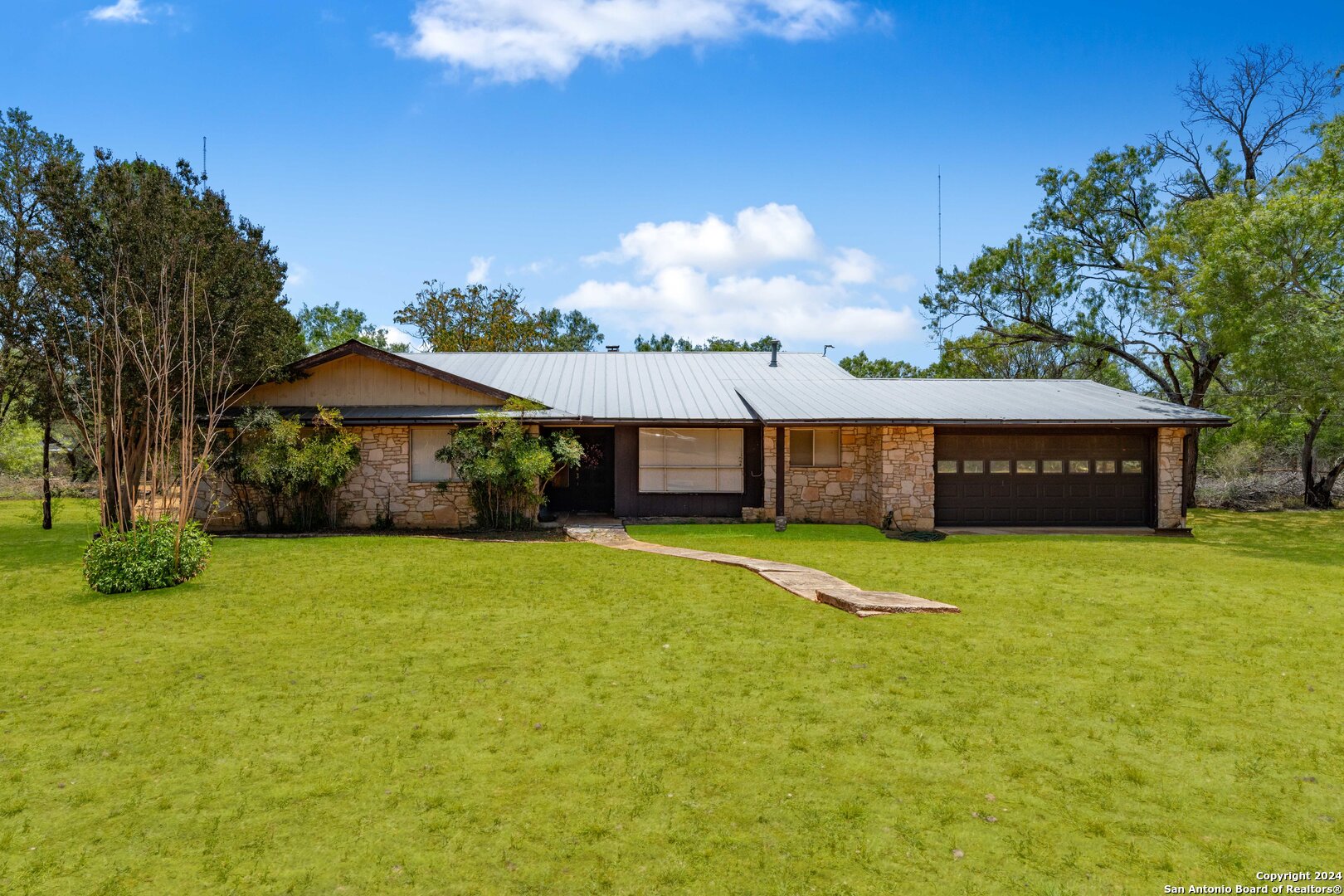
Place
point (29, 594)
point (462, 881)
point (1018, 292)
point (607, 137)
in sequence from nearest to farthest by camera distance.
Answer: point (462, 881), point (29, 594), point (607, 137), point (1018, 292)

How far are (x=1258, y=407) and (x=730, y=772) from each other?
66.4 feet

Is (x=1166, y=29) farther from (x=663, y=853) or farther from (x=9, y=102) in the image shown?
(x=9, y=102)

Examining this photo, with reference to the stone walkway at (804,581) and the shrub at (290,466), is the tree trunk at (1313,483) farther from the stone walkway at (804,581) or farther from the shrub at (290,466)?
the shrub at (290,466)

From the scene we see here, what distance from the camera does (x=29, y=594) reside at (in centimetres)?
844

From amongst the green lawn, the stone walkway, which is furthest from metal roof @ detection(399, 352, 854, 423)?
the green lawn

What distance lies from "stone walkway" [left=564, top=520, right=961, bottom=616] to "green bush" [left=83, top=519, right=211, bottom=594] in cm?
562

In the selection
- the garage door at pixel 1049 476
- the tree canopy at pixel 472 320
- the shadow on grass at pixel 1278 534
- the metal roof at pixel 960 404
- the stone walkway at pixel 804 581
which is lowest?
the shadow on grass at pixel 1278 534

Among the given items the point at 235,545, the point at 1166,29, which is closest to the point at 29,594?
the point at 235,545

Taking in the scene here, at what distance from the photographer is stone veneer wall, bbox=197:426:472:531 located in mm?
14297

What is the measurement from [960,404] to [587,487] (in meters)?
8.28

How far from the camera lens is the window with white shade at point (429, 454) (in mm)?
14453

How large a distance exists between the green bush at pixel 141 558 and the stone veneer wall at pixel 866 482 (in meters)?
9.45

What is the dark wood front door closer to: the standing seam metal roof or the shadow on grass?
the standing seam metal roof

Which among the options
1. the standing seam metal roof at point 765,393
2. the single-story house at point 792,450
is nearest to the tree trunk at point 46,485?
the single-story house at point 792,450
